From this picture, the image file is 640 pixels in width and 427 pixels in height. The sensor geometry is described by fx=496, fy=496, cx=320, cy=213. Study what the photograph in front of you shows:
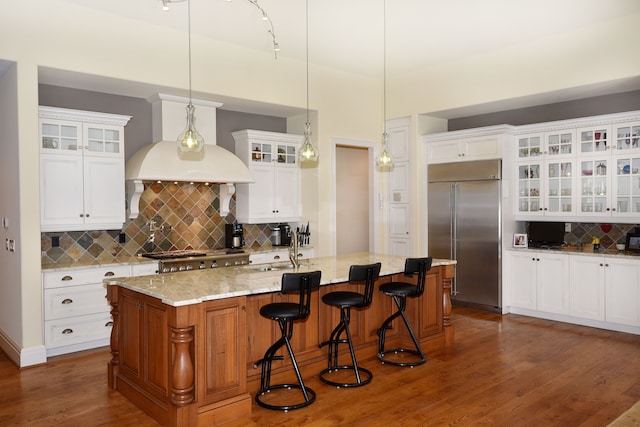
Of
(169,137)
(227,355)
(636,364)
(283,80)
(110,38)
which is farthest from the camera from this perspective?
(283,80)

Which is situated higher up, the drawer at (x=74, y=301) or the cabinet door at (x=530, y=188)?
the cabinet door at (x=530, y=188)

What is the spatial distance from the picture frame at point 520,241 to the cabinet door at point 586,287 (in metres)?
0.67

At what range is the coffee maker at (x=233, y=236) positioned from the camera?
6555 mm

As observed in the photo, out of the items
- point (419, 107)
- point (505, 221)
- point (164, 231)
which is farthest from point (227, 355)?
point (419, 107)

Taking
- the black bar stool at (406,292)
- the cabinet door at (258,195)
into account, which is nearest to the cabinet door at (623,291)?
the black bar stool at (406,292)

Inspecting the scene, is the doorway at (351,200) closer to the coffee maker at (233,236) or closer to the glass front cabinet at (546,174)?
the coffee maker at (233,236)

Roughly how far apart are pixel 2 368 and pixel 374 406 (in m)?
3.42

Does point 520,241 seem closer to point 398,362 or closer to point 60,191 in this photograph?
point 398,362

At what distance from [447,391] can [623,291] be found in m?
2.90

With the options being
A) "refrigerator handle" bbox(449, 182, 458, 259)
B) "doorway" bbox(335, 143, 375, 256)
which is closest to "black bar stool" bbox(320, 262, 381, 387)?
"refrigerator handle" bbox(449, 182, 458, 259)

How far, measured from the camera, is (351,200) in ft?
30.2

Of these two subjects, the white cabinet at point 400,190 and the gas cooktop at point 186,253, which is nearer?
the gas cooktop at point 186,253

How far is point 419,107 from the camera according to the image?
714 centimetres

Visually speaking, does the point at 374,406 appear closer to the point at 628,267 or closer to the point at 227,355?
the point at 227,355
